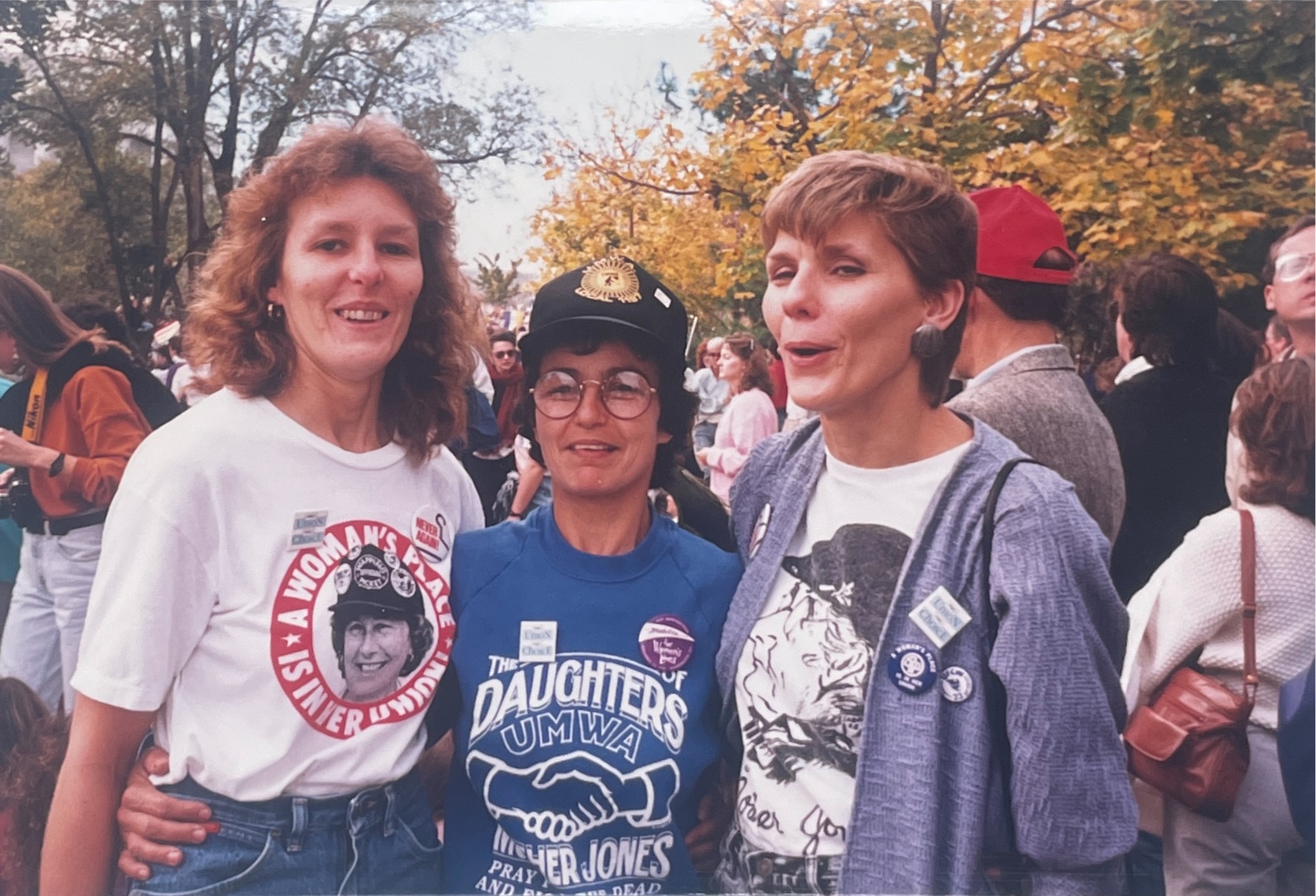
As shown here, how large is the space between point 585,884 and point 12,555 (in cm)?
161

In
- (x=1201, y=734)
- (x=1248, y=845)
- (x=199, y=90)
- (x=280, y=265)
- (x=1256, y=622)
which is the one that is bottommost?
(x=1248, y=845)

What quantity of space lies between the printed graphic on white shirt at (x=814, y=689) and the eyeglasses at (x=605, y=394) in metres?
0.47

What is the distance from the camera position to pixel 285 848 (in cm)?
200

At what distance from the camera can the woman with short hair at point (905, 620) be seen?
1.83m

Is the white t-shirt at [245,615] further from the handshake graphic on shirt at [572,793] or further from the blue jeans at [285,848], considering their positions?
the handshake graphic on shirt at [572,793]

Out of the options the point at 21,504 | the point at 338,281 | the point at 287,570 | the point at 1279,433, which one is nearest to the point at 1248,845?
the point at 1279,433

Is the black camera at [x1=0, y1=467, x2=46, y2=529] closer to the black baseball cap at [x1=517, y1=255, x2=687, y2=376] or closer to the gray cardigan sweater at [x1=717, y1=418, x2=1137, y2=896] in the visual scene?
the black baseball cap at [x1=517, y1=255, x2=687, y2=376]

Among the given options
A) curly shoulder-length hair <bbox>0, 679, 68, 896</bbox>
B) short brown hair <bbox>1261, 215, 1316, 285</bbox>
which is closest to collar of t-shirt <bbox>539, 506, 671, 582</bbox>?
curly shoulder-length hair <bbox>0, 679, 68, 896</bbox>

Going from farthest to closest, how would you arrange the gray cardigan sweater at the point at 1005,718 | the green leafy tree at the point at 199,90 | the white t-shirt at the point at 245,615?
the green leafy tree at the point at 199,90 < the white t-shirt at the point at 245,615 < the gray cardigan sweater at the point at 1005,718

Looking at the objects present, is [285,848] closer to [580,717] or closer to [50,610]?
[580,717]

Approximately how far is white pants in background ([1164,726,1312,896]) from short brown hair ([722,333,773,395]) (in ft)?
4.46

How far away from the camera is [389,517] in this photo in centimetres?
216

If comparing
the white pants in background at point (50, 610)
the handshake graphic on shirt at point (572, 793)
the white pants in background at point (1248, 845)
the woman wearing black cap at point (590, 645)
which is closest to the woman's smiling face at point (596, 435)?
the woman wearing black cap at point (590, 645)

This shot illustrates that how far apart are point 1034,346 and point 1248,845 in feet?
4.10
